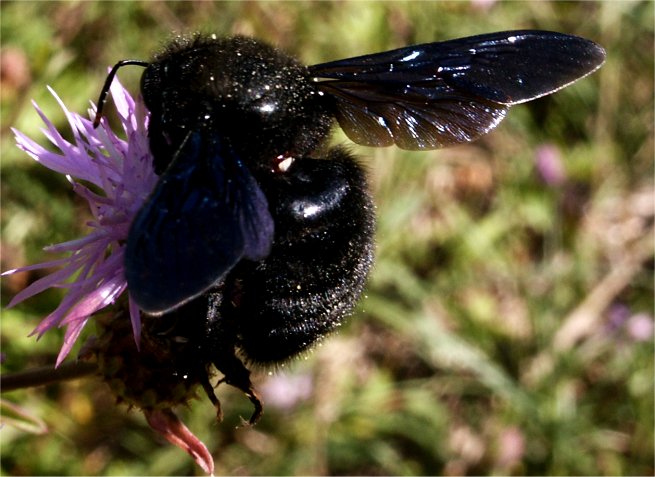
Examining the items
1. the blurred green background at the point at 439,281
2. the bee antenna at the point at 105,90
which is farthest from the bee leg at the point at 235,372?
the blurred green background at the point at 439,281

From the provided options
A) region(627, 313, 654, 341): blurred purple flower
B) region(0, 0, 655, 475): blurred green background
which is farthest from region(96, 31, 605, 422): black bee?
region(627, 313, 654, 341): blurred purple flower

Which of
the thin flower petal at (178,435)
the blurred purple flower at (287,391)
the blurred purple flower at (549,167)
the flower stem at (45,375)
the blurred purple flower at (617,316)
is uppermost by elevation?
the flower stem at (45,375)

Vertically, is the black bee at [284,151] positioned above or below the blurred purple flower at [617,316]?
above

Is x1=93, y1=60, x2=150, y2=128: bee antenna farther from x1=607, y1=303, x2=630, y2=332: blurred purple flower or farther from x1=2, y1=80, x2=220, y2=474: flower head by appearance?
x1=607, y1=303, x2=630, y2=332: blurred purple flower

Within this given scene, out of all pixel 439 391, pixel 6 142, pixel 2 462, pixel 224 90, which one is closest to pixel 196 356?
pixel 224 90

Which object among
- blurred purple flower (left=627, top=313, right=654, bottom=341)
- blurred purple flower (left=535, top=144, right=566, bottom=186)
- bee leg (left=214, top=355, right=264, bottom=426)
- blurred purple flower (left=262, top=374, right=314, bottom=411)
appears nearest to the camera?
bee leg (left=214, top=355, right=264, bottom=426)

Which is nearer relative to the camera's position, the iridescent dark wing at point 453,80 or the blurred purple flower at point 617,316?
the iridescent dark wing at point 453,80

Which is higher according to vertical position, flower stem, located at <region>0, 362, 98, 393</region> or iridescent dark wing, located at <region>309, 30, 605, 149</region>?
iridescent dark wing, located at <region>309, 30, 605, 149</region>

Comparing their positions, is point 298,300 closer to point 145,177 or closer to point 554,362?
point 145,177

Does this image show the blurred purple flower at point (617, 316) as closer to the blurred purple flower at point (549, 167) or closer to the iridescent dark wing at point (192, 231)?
the blurred purple flower at point (549, 167)

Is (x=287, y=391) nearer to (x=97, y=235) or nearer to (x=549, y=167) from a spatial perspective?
(x=549, y=167)
